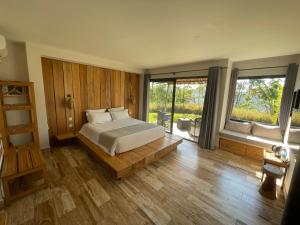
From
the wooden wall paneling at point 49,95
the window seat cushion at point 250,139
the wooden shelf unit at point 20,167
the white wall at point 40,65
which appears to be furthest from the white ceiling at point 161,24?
the window seat cushion at point 250,139

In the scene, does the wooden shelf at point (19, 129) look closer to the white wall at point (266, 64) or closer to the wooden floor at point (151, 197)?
the wooden floor at point (151, 197)

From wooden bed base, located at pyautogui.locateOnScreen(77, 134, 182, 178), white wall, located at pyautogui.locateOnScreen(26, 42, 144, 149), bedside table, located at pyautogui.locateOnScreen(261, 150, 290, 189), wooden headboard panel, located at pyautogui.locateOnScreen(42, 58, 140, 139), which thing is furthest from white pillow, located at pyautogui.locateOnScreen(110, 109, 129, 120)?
bedside table, located at pyautogui.locateOnScreen(261, 150, 290, 189)

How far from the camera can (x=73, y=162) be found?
105 inches

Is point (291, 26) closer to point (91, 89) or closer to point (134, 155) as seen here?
point (134, 155)

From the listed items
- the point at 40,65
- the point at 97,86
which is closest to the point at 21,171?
the point at 40,65

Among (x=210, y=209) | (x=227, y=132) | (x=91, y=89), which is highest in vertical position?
(x=91, y=89)

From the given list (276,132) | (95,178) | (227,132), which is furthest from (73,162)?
(276,132)

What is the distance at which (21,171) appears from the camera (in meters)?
1.70

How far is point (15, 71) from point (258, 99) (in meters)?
5.69

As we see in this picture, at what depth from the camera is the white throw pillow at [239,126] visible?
11.1 feet

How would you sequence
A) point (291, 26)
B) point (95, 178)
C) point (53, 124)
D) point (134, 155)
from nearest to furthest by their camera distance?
point (291, 26) < point (95, 178) < point (134, 155) < point (53, 124)

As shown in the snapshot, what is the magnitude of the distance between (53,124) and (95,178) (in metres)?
2.02

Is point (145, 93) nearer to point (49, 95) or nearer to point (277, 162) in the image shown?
point (49, 95)

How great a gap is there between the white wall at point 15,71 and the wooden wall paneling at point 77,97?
3.11 feet
